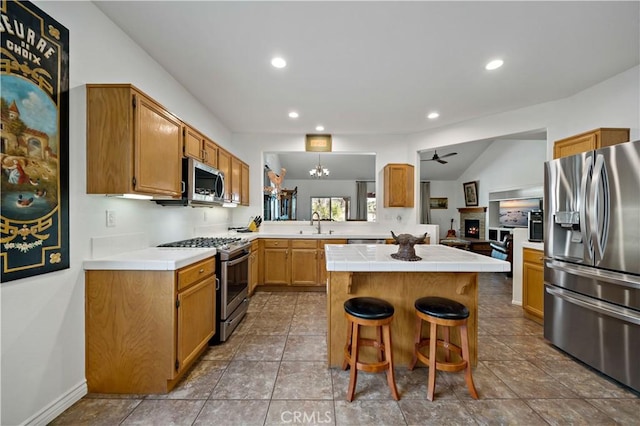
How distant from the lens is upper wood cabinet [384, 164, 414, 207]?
4375mm

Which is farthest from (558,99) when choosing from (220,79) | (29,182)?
(29,182)

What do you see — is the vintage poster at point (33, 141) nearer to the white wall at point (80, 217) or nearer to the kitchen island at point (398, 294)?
the white wall at point (80, 217)

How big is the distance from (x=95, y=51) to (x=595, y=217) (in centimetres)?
405

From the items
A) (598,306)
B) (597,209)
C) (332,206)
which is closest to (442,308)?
(598,306)

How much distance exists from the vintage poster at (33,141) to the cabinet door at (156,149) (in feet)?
1.24

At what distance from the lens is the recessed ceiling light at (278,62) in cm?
227

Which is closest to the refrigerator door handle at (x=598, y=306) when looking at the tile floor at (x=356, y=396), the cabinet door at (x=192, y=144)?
the tile floor at (x=356, y=396)

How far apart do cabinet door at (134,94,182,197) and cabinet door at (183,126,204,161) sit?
106 millimetres

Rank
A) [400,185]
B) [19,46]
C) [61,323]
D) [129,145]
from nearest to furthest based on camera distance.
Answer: [19,46] → [61,323] → [129,145] → [400,185]

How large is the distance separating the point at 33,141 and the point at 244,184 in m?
2.72

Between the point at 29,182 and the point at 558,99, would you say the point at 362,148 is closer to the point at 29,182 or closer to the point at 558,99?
the point at 558,99

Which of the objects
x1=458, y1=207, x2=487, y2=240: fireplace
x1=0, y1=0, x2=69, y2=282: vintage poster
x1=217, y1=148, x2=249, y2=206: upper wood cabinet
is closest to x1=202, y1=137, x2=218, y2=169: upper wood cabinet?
x1=217, y1=148, x2=249, y2=206: upper wood cabinet

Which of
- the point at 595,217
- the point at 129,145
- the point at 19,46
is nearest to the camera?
the point at 19,46

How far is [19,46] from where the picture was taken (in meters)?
1.29
